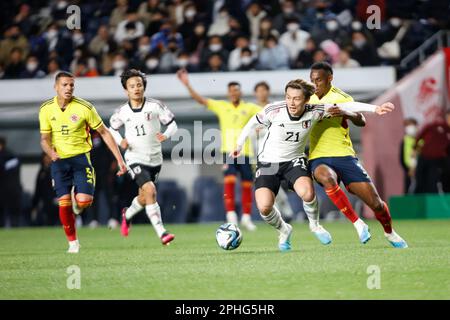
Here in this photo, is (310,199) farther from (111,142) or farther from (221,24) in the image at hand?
(221,24)

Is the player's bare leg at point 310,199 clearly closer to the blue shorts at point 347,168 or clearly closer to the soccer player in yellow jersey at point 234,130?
the blue shorts at point 347,168

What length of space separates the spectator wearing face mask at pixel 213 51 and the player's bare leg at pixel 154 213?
8.75 m

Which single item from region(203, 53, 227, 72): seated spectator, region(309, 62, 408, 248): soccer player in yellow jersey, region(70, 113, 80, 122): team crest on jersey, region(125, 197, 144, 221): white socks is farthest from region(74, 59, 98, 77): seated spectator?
region(309, 62, 408, 248): soccer player in yellow jersey

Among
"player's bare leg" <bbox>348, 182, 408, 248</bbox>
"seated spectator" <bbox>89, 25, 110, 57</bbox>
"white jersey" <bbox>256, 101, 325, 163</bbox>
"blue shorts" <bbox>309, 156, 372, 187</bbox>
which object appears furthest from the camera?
"seated spectator" <bbox>89, 25, 110, 57</bbox>

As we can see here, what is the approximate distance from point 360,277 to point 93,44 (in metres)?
15.4

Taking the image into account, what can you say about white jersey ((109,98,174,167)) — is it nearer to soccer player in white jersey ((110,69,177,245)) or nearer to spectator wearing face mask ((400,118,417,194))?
soccer player in white jersey ((110,69,177,245))

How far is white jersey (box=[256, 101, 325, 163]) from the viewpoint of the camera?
1132 cm

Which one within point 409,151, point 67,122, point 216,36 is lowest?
point 67,122

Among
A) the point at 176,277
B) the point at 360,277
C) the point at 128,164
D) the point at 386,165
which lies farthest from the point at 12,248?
the point at 386,165

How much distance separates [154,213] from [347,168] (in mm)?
2654

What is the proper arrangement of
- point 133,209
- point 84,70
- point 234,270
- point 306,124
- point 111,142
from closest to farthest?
1. point 234,270
2. point 306,124
3. point 111,142
4. point 133,209
5. point 84,70

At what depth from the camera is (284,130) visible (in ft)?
37.2

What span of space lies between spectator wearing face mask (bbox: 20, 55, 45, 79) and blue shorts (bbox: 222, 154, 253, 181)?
275 inches

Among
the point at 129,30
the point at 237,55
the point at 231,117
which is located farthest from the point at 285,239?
the point at 129,30
